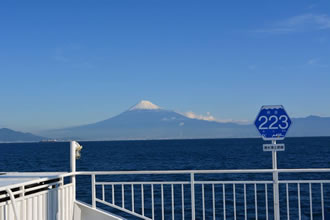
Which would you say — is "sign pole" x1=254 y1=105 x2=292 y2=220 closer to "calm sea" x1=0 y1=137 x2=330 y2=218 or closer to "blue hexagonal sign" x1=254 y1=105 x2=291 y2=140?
"blue hexagonal sign" x1=254 y1=105 x2=291 y2=140

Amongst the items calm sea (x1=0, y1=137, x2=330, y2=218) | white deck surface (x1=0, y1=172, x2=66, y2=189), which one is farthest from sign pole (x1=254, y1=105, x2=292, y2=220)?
calm sea (x1=0, y1=137, x2=330, y2=218)

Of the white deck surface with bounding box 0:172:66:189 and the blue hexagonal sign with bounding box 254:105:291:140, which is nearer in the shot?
the white deck surface with bounding box 0:172:66:189

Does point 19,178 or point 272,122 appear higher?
point 272,122

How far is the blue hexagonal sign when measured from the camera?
536 centimetres

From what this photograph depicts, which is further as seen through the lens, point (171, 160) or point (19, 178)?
point (171, 160)

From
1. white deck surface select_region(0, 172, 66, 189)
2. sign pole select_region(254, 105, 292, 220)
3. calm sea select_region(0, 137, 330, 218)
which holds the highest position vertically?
sign pole select_region(254, 105, 292, 220)

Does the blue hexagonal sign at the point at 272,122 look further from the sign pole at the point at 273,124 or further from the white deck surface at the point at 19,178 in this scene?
the white deck surface at the point at 19,178

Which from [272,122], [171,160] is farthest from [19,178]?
[171,160]

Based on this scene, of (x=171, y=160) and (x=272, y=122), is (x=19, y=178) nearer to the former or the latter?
(x=272, y=122)

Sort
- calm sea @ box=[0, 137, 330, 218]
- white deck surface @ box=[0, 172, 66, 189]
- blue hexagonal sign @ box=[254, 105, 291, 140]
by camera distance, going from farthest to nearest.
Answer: calm sea @ box=[0, 137, 330, 218], blue hexagonal sign @ box=[254, 105, 291, 140], white deck surface @ box=[0, 172, 66, 189]

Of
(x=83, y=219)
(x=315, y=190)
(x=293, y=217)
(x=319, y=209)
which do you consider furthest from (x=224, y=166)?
(x=83, y=219)

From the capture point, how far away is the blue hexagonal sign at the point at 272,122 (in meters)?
5.36

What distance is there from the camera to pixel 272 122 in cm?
Answer: 541

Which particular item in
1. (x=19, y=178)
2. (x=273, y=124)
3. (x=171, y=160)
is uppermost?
(x=273, y=124)
